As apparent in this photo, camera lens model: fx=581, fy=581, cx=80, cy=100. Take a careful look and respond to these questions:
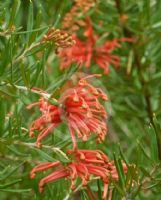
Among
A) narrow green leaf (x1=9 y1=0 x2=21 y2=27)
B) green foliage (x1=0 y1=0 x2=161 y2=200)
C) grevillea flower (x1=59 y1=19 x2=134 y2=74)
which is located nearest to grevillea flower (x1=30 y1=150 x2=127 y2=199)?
green foliage (x1=0 y1=0 x2=161 y2=200)

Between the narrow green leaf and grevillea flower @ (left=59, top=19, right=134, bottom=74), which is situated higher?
the narrow green leaf

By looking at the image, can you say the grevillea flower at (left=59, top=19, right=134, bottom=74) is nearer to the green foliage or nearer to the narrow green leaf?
the green foliage

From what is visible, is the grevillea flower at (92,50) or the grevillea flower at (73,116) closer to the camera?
the grevillea flower at (73,116)

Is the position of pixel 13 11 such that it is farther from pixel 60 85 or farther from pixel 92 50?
pixel 92 50

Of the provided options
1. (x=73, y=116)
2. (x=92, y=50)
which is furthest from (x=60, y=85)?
(x=92, y=50)

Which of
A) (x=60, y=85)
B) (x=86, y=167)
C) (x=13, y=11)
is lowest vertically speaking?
(x=86, y=167)

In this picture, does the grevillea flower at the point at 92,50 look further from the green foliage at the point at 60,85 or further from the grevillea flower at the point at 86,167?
the grevillea flower at the point at 86,167

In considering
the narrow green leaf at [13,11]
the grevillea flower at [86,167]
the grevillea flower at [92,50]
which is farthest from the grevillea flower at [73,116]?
the grevillea flower at [92,50]

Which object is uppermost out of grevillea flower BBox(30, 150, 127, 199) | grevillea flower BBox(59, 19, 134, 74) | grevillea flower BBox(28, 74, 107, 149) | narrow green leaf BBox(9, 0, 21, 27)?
narrow green leaf BBox(9, 0, 21, 27)
